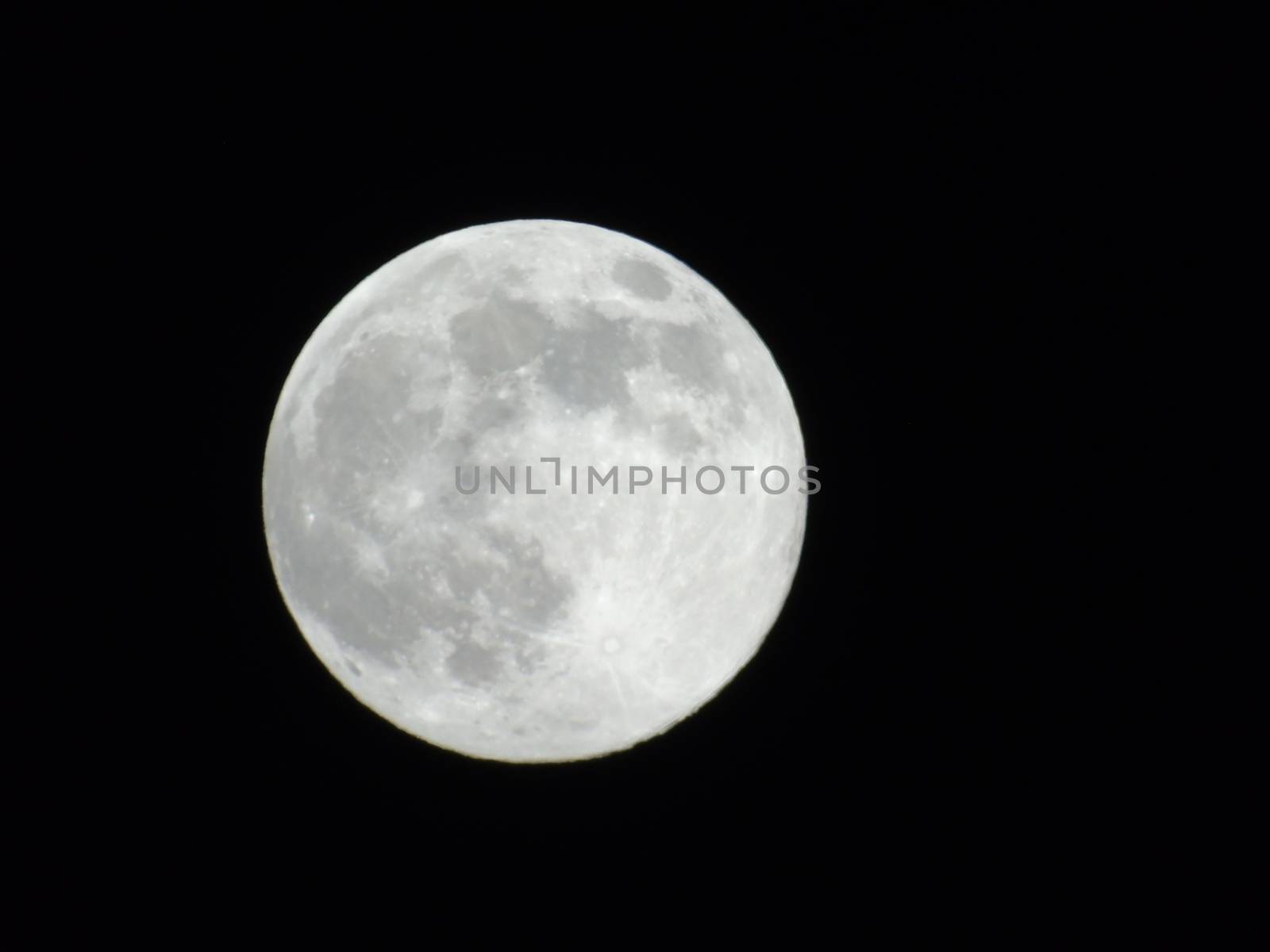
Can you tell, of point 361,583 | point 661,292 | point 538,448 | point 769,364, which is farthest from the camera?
point 769,364

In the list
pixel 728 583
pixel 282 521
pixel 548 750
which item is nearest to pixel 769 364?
pixel 728 583

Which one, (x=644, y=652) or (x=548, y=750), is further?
(x=548, y=750)

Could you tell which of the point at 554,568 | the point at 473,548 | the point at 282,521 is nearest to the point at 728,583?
the point at 554,568

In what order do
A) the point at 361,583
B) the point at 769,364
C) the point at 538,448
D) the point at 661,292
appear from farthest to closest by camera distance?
the point at 769,364 < the point at 661,292 < the point at 361,583 < the point at 538,448

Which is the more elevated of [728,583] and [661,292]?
[661,292]

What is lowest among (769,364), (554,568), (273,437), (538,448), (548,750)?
(548,750)

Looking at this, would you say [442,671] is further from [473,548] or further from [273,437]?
[273,437]

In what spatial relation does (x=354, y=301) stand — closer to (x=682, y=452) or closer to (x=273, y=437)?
(x=273, y=437)
